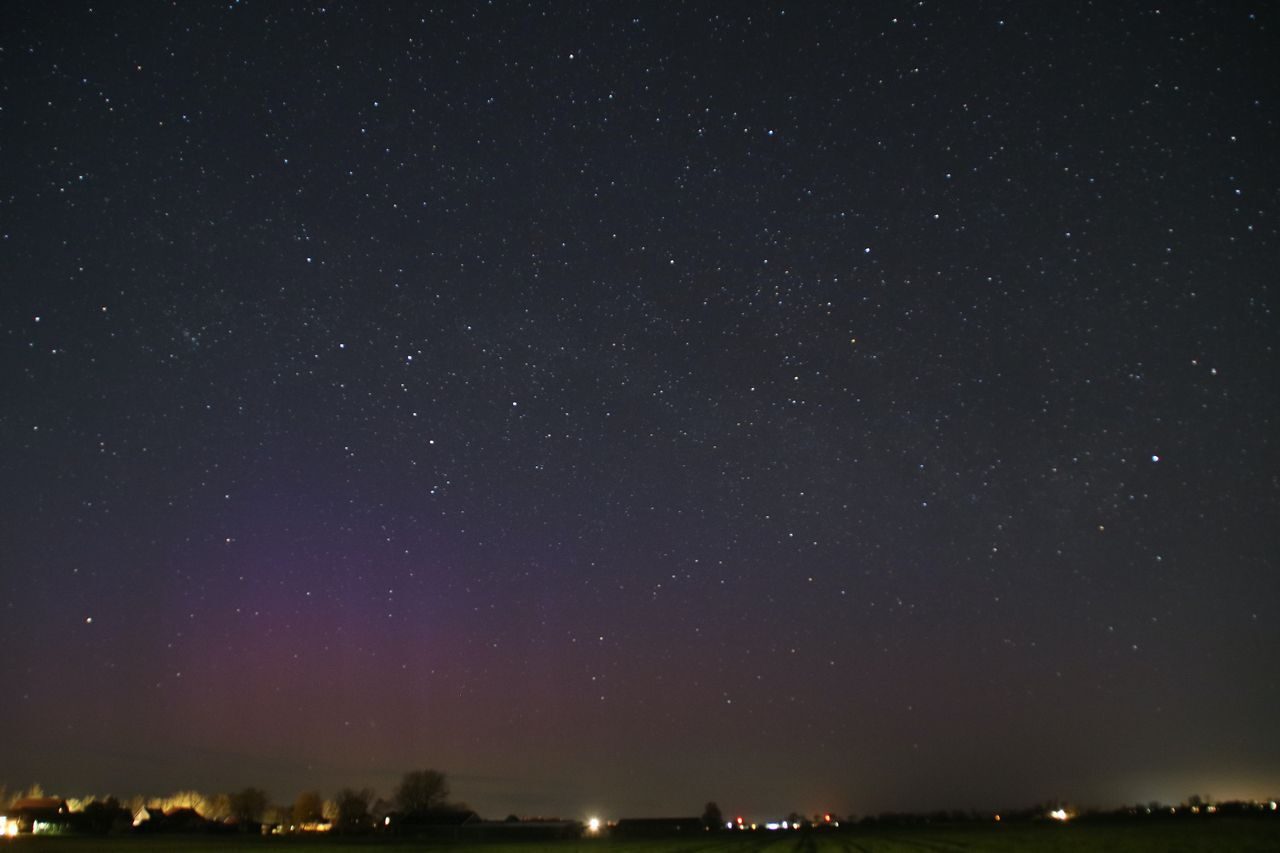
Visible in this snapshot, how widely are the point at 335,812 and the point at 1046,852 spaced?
142 m

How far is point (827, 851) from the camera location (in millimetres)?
55281

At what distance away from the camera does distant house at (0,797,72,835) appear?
289ft

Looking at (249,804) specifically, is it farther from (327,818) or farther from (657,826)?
(657,826)

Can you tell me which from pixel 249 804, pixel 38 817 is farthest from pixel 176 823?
pixel 249 804

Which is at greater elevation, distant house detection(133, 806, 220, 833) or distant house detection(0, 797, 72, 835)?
distant house detection(0, 797, 72, 835)

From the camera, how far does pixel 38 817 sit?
10444 cm

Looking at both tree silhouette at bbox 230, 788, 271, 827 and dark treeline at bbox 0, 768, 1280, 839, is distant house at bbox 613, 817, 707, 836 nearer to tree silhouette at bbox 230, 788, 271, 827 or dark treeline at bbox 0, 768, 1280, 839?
dark treeline at bbox 0, 768, 1280, 839

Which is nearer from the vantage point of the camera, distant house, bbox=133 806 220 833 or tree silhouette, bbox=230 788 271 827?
distant house, bbox=133 806 220 833

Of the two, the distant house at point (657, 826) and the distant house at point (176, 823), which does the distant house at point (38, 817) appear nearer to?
the distant house at point (176, 823)

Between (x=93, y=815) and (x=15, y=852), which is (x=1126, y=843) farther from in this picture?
(x=93, y=815)

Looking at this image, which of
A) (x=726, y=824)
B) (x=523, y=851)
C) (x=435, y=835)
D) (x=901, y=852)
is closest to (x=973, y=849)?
(x=901, y=852)

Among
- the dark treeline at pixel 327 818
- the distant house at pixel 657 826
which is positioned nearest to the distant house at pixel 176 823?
the dark treeline at pixel 327 818

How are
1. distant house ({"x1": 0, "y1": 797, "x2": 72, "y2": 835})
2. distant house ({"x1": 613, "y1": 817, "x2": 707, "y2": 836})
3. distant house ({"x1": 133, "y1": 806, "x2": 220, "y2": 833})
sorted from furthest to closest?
distant house ({"x1": 613, "y1": 817, "x2": 707, "y2": 836}), distant house ({"x1": 133, "y1": 806, "x2": 220, "y2": 833}), distant house ({"x1": 0, "y1": 797, "x2": 72, "y2": 835})

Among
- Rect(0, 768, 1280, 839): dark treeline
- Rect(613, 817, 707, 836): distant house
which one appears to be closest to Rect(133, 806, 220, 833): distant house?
Rect(0, 768, 1280, 839): dark treeline
